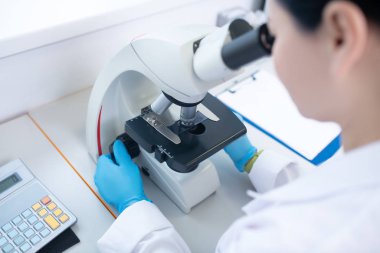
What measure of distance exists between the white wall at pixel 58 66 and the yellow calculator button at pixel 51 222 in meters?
0.40

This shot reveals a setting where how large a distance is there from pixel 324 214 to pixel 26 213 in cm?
56

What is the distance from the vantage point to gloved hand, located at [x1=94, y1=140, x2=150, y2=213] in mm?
682

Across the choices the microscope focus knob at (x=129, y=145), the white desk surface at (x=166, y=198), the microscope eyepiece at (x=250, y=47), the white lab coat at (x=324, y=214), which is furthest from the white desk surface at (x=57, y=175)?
the microscope eyepiece at (x=250, y=47)

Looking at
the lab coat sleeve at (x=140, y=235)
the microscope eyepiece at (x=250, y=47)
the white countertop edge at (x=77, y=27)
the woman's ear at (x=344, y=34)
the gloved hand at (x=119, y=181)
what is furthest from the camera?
the white countertop edge at (x=77, y=27)

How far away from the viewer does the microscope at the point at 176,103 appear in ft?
1.54

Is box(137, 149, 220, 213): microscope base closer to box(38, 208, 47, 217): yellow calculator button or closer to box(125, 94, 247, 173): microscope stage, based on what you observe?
box(125, 94, 247, 173): microscope stage

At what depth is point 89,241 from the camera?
2.12ft

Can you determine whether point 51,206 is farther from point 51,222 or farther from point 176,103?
point 176,103

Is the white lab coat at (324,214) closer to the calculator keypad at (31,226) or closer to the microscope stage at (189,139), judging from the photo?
the microscope stage at (189,139)

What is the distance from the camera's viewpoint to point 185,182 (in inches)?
26.8

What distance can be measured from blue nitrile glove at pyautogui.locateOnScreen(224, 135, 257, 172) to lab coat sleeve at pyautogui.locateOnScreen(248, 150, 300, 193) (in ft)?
0.11

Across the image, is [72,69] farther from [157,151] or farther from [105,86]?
[157,151]

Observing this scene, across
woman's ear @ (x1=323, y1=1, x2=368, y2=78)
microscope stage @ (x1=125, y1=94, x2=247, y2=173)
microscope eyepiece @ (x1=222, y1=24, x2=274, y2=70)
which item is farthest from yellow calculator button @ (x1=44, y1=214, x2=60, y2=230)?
woman's ear @ (x1=323, y1=1, x2=368, y2=78)

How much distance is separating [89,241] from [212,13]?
0.95 metres
